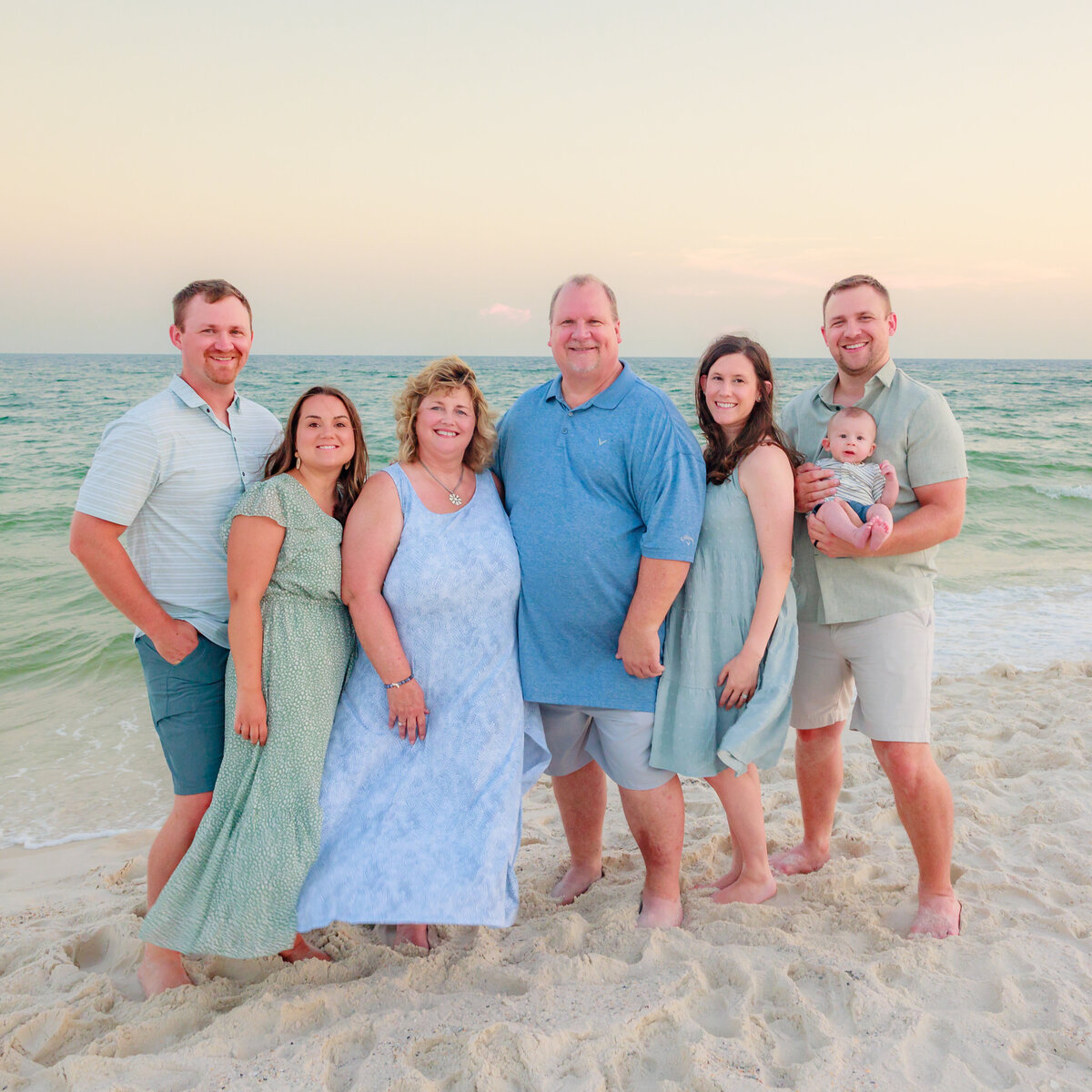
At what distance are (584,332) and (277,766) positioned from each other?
1.81 metres

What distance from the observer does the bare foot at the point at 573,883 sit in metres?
3.51

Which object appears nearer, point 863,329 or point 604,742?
point 863,329

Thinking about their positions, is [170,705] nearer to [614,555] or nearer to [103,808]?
[614,555]

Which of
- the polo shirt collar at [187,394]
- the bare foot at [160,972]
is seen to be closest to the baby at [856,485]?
the polo shirt collar at [187,394]

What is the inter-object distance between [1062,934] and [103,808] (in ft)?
15.3

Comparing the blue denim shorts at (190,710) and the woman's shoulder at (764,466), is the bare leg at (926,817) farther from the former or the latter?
the blue denim shorts at (190,710)

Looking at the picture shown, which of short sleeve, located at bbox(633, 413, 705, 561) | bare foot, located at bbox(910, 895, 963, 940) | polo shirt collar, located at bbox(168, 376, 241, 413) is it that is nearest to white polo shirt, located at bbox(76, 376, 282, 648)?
polo shirt collar, located at bbox(168, 376, 241, 413)

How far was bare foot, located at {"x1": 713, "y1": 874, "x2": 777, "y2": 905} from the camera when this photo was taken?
3.29m

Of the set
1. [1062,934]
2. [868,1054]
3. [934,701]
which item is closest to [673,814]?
[868,1054]

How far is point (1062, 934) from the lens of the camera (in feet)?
9.66

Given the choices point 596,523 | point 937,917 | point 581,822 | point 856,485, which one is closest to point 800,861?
point 937,917

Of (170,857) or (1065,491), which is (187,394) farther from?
(1065,491)

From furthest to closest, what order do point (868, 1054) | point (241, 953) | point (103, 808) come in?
point (103, 808)
point (241, 953)
point (868, 1054)

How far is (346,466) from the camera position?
310cm
